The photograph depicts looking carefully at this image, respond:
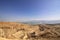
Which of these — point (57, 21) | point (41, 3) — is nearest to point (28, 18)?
point (41, 3)

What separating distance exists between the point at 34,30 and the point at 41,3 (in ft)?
2.35

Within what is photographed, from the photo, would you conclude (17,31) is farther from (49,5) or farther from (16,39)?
(49,5)

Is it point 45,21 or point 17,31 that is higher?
point 45,21

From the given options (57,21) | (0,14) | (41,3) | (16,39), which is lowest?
(16,39)

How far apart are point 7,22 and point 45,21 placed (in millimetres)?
962

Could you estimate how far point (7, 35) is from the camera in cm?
335

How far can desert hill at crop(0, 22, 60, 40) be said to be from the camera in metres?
3.33

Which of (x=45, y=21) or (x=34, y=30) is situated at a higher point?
(x=45, y=21)

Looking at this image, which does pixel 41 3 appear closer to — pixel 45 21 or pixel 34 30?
pixel 45 21

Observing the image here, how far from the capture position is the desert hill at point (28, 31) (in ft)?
10.9

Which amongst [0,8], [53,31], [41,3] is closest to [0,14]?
[0,8]

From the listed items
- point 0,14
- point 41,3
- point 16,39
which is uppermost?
point 41,3

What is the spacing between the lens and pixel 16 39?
3301mm

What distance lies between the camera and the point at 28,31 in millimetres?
3393
